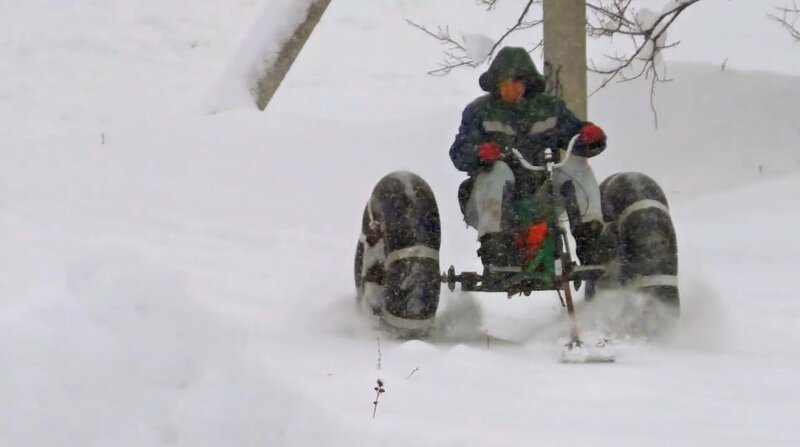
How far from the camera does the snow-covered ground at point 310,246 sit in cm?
346

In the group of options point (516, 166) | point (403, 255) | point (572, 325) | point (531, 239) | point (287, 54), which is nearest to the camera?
point (572, 325)

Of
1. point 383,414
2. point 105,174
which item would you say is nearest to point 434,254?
point 383,414

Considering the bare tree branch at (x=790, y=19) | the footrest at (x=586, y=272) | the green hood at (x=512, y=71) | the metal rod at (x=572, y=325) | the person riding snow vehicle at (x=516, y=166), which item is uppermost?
the bare tree branch at (x=790, y=19)

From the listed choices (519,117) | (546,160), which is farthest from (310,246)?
(546,160)

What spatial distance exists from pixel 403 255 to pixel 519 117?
1091mm

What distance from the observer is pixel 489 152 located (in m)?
6.36

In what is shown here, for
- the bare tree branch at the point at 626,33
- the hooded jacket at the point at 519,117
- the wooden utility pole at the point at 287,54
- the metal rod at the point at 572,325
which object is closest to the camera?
the metal rod at the point at 572,325

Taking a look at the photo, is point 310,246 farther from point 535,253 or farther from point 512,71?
point 535,253

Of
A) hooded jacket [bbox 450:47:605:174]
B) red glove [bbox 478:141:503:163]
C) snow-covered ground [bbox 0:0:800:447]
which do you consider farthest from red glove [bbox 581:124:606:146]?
snow-covered ground [bbox 0:0:800:447]

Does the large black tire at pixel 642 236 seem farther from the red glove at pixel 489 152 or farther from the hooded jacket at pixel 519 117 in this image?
the red glove at pixel 489 152

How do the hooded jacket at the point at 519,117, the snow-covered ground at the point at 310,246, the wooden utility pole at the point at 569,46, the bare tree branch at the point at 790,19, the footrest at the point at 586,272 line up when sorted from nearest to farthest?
the snow-covered ground at the point at 310,246
the footrest at the point at 586,272
the hooded jacket at the point at 519,117
the wooden utility pole at the point at 569,46
the bare tree branch at the point at 790,19

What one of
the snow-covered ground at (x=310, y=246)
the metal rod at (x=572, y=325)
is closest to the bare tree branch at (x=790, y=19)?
the snow-covered ground at (x=310, y=246)

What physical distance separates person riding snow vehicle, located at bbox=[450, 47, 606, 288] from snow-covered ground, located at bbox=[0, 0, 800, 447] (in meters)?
0.51

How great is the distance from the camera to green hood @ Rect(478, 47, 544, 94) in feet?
22.6
